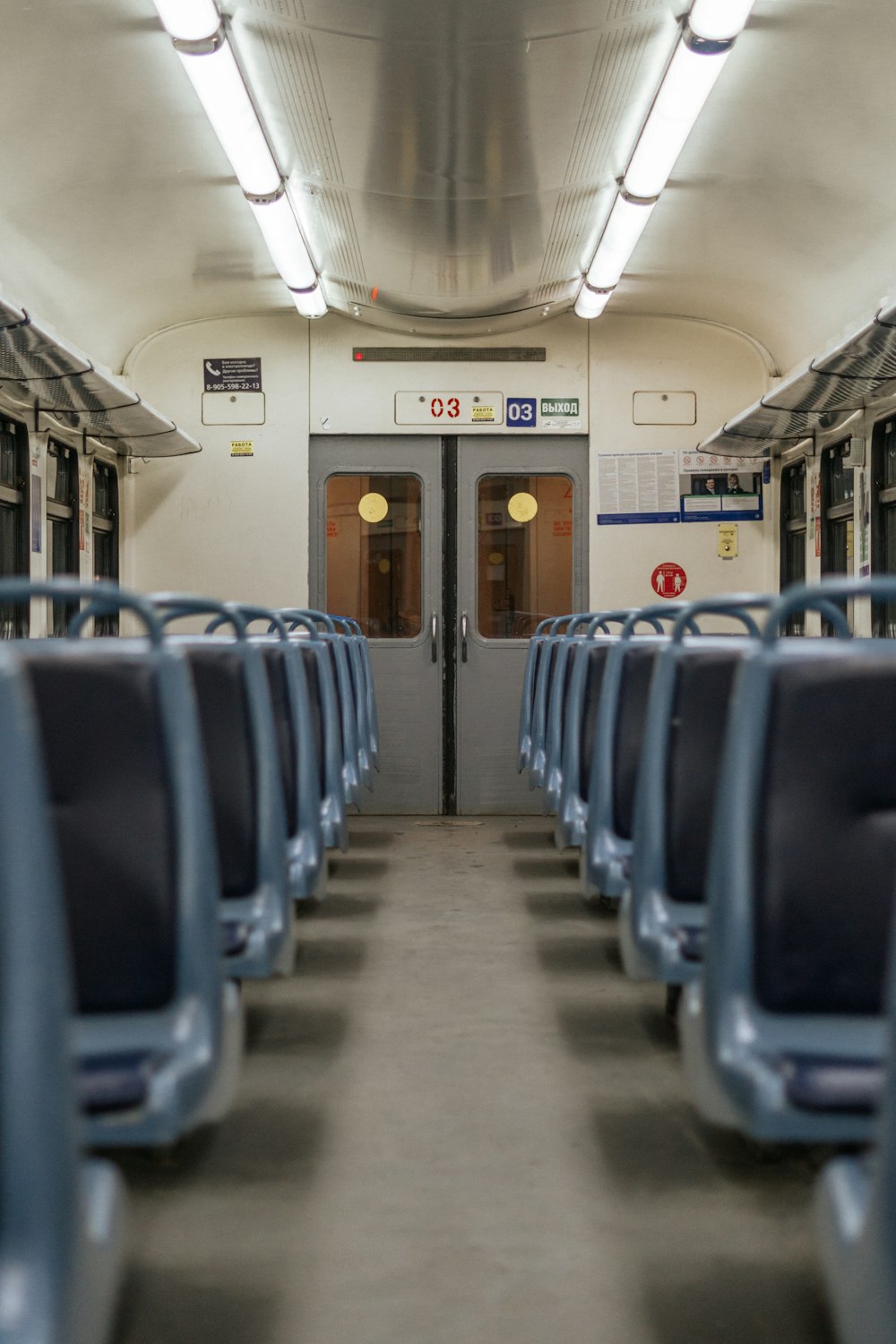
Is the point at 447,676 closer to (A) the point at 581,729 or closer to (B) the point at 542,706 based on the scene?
(B) the point at 542,706

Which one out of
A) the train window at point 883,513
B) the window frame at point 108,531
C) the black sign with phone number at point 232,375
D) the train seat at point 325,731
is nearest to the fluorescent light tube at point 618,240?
the train window at point 883,513

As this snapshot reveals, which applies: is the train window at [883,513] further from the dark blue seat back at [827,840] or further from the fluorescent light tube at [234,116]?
the dark blue seat back at [827,840]

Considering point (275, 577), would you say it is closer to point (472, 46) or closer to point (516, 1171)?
point (472, 46)

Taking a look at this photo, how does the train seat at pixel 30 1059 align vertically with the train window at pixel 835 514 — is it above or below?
below

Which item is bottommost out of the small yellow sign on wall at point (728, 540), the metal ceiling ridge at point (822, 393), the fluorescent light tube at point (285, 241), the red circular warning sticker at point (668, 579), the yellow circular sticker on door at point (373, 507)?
the red circular warning sticker at point (668, 579)

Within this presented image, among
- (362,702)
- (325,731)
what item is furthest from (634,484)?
(325,731)

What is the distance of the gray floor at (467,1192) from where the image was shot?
1.83m

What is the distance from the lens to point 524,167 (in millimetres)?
4859

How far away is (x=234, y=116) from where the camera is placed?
423 centimetres

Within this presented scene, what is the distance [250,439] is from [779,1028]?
20.3 ft

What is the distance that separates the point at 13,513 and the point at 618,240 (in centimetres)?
303

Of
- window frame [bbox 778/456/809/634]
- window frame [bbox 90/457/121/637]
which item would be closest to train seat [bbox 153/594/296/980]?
window frame [bbox 90/457/121/637]

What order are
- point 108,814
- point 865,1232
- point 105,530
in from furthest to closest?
point 105,530, point 108,814, point 865,1232

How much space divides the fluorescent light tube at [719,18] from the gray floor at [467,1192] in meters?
2.77
